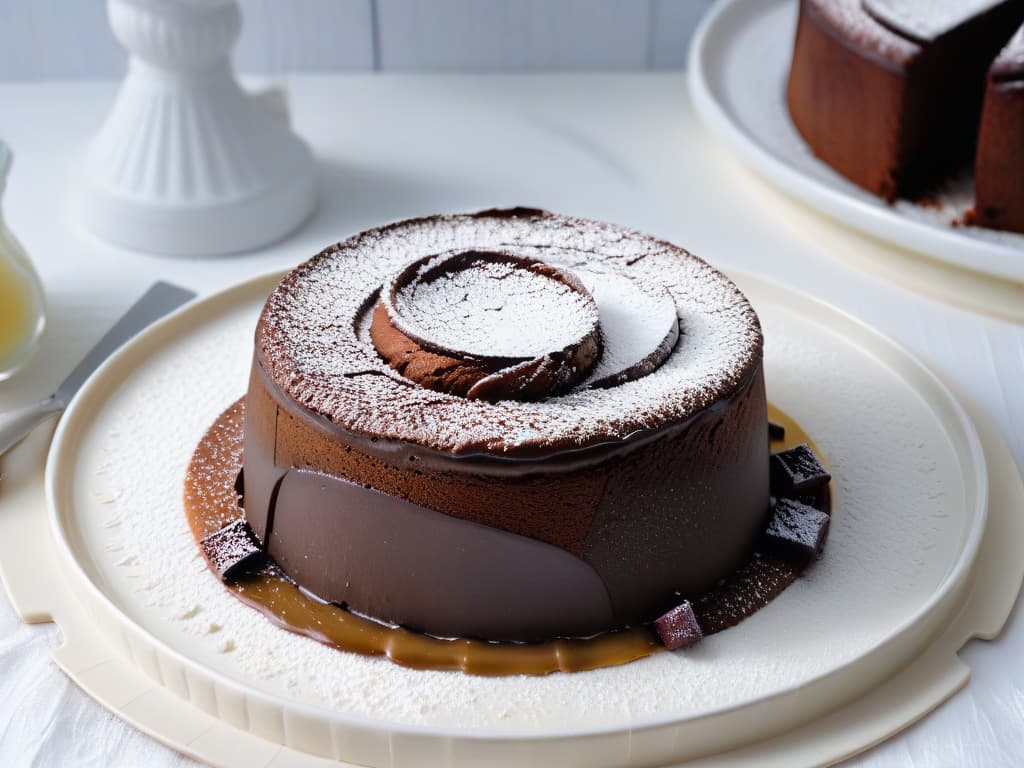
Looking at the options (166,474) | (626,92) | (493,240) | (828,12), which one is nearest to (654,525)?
(493,240)

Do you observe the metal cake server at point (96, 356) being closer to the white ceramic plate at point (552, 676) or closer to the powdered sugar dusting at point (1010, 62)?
the white ceramic plate at point (552, 676)

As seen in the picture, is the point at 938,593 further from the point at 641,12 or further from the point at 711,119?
the point at 641,12

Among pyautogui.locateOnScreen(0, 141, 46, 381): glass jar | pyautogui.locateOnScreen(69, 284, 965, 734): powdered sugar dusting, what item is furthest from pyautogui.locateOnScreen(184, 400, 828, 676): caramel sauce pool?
pyautogui.locateOnScreen(0, 141, 46, 381): glass jar

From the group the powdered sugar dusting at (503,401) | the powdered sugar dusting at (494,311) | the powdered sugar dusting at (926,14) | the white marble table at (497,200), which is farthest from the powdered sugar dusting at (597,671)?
the powdered sugar dusting at (926,14)

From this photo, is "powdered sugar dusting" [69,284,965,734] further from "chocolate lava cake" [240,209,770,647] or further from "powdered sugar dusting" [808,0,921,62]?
"powdered sugar dusting" [808,0,921,62]

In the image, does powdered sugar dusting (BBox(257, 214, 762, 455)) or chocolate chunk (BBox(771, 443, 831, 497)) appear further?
chocolate chunk (BBox(771, 443, 831, 497))
